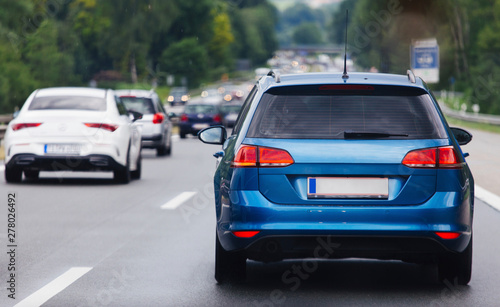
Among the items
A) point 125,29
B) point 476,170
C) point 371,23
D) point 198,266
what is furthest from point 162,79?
point 198,266

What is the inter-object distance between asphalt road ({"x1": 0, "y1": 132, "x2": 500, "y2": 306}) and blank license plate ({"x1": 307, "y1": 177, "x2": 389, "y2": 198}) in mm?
689

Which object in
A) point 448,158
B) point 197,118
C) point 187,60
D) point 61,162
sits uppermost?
point 448,158

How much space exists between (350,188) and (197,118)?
34.6 meters

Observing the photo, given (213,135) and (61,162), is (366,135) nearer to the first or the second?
(213,135)

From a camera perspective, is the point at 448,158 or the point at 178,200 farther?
the point at 178,200

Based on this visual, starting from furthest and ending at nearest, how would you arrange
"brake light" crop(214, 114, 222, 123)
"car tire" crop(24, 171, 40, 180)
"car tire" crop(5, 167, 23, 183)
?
1. "brake light" crop(214, 114, 222, 123)
2. "car tire" crop(24, 171, 40, 180)
3. "car tire" crop(5, 167, 23, 183)

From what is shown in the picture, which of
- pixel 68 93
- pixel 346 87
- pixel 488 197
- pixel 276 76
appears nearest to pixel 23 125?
pixel 68 93

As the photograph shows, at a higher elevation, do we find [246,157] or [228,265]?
[246,157]

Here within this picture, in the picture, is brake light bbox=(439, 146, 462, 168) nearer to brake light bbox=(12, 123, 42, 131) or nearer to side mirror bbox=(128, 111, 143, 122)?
brake light bbox=(12, 123, 42, 131)

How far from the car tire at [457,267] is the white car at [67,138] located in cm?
903

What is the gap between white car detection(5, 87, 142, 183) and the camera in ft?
51.0

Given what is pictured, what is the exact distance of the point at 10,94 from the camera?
6850 cm

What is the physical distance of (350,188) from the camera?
257 inches

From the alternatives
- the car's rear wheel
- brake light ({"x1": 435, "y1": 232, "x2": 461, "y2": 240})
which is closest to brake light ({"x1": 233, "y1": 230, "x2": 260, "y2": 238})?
brake light ({"x1": 435, "y1": 232, "x2": 461, "y2": 240})
